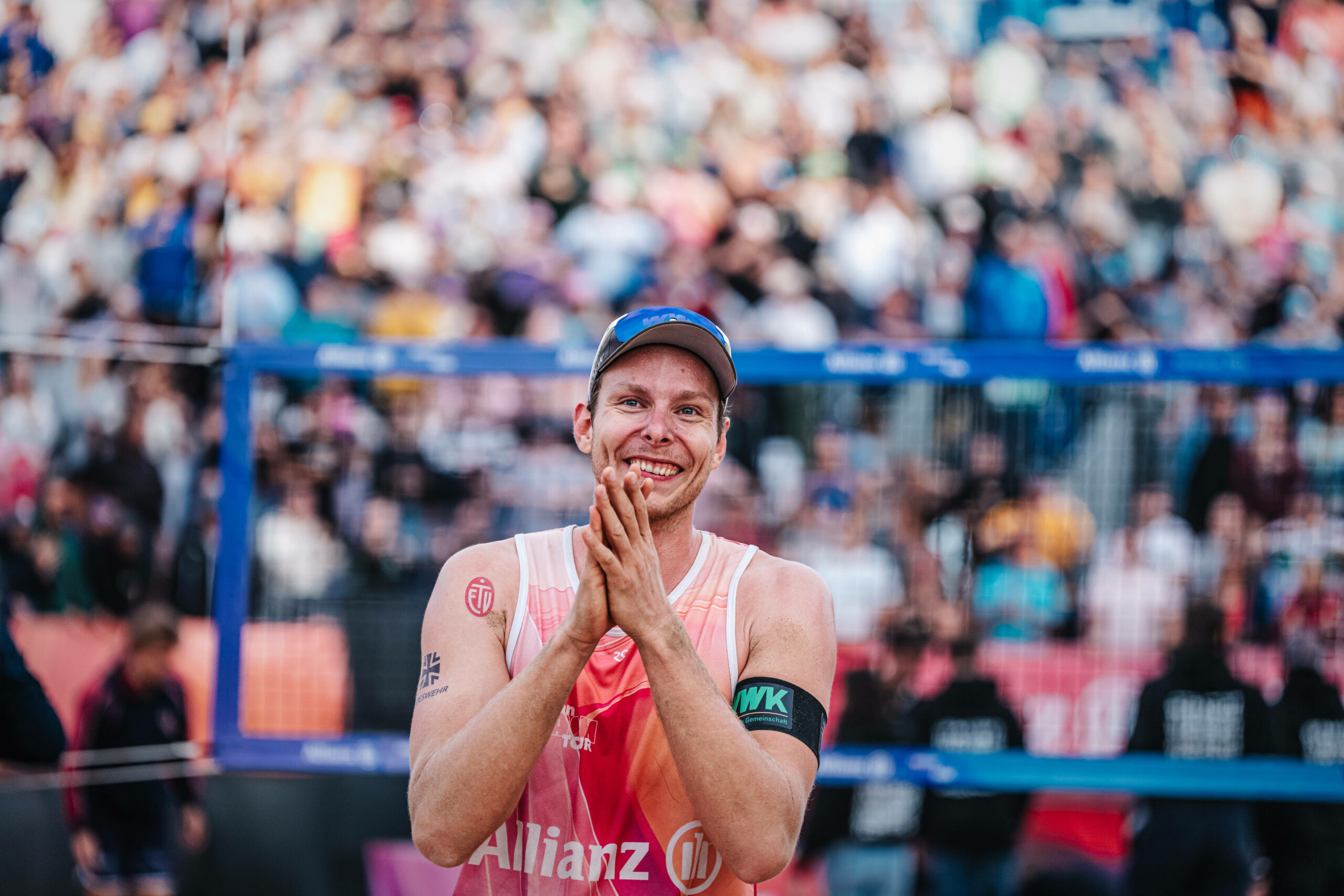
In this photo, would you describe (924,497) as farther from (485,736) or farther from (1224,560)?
(485,736)

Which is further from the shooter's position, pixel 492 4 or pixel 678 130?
pixel 492 4

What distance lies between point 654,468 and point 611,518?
27cm

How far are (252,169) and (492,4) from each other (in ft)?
9.55

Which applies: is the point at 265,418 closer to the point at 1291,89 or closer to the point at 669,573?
the point at 669,573

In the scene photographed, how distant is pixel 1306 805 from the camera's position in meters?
5.12

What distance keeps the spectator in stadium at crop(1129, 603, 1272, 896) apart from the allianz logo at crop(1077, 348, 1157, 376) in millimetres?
1106

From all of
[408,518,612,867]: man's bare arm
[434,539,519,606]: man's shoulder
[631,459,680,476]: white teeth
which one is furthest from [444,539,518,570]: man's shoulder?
[631,459,680,476]: white teeth

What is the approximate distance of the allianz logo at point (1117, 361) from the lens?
4773mm

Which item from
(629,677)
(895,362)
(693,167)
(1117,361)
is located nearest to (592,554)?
(629,677)

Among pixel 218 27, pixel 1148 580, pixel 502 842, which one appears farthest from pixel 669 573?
pixel 218 27

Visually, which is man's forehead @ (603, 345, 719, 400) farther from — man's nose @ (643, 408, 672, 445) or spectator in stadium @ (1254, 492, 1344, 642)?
spectator in stadium @ (1254, 492, 1344, 642)

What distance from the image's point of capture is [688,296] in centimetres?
725

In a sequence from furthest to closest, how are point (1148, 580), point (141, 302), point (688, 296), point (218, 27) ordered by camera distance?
point (688, 296) < point (218, 27) < point (141, 302) < point (1148, 580)

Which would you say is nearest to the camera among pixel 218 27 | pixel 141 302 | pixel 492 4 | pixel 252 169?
pixel 141 302
